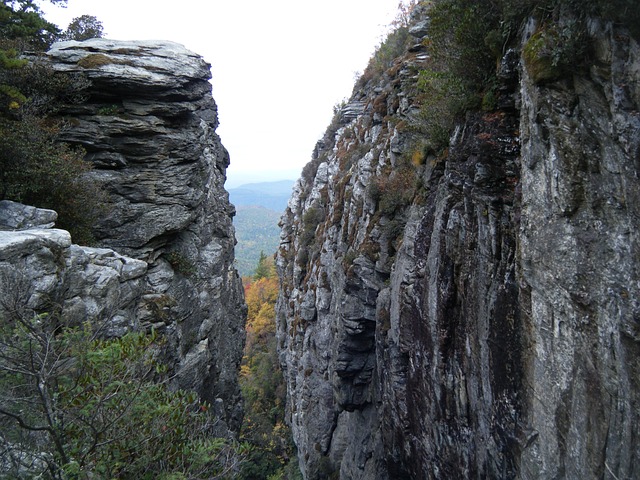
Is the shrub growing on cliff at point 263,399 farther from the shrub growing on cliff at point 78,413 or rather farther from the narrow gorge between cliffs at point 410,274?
the shrub growing on cliff at point 78,413

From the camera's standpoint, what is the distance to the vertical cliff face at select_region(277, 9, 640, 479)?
5.91 meters

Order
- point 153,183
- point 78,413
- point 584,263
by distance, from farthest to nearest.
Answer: point 153,183
point 584,263
point 78,413

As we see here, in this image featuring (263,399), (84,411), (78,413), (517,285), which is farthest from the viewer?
(263,399)

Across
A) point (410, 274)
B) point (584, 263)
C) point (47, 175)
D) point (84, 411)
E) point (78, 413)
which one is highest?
point (47, 175)

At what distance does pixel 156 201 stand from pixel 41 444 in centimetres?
1057

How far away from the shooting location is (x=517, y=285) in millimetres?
8172

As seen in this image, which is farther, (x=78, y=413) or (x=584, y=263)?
(x=584, y=263)

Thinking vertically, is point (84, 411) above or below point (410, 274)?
below

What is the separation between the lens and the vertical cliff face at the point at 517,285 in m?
5.91

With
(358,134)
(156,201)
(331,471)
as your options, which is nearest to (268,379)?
(331,471)

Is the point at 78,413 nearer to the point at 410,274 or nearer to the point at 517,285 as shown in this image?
the point at 517,285

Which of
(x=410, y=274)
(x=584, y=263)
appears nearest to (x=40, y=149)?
(x=410, y=274)

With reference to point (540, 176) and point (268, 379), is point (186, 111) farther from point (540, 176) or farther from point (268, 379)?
point (268, 379)

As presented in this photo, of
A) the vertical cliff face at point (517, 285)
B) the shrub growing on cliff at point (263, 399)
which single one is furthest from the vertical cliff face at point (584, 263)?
the shrub growing on cliff at point (263, 399)
